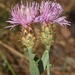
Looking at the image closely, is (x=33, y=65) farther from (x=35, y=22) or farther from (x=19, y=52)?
(x=19, y=52)

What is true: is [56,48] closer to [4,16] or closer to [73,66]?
[73,66]

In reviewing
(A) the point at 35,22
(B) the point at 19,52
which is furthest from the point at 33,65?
(B) the point at 19,52

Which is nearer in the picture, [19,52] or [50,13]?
[50,13]

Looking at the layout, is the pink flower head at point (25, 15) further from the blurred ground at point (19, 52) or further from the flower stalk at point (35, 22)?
the blurred ground at point (19, 52)

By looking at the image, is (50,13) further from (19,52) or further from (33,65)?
(19,52)

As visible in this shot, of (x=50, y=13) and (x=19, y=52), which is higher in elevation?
(x=50, y=13)

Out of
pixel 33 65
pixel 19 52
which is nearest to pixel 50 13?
pixel 33 65

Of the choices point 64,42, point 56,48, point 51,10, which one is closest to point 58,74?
point 56,48

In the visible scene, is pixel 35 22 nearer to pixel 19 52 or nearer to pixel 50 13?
pixel 50 13

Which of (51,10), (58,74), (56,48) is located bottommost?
(58,74)

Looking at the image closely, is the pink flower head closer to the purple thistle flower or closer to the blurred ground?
the purple thistle flower

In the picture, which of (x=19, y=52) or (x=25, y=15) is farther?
(x=19, y=52)
